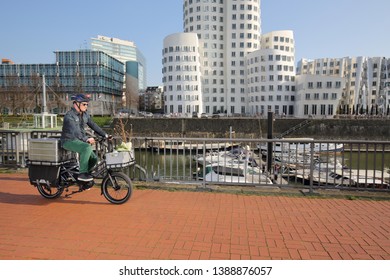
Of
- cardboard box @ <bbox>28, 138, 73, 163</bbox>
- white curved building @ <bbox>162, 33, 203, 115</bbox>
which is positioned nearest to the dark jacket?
cardboard box @ <bbox>28, 138, 73, 163</bbox>

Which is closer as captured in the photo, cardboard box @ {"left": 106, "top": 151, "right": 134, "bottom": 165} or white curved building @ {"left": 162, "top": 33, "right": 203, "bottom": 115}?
cardboard box @ {"left": 106, "top": 151, "right": 134, "bottom": 165}

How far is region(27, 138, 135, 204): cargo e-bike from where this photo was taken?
5.48 m

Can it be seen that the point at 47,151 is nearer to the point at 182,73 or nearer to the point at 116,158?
the point at 116,158

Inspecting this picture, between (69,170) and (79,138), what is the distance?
0.72m

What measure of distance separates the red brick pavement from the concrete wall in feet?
150

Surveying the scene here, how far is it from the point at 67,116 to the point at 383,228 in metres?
5.78

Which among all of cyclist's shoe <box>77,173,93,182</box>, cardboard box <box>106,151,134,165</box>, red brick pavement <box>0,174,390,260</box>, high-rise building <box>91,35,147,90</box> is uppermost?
high-rise building <box>91,35,147,90</box>

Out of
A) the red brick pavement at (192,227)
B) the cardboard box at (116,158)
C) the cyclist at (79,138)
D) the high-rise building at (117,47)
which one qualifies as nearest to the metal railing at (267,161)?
the red brick pavement at (192,227)

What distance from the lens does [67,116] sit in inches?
213

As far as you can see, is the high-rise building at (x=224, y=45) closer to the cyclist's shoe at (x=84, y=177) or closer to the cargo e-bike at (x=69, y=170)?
the cargo e-bike at (x=69, y=170)

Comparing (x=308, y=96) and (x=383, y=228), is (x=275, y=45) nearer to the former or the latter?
(x=308, y=96)

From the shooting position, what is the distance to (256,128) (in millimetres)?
53625

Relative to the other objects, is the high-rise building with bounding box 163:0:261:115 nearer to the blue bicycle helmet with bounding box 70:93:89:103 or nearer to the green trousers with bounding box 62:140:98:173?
the blue bicycle helmet with bounding box 70:93:89:103

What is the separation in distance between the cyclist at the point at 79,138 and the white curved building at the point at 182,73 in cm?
7058
